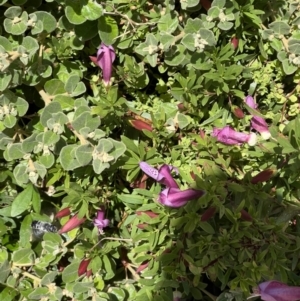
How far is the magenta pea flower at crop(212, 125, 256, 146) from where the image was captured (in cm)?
174

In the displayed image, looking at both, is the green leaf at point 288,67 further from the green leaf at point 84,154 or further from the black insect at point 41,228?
the black insect at point 41,228

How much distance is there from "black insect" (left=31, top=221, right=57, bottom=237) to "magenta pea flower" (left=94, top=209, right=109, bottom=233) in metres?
0.27

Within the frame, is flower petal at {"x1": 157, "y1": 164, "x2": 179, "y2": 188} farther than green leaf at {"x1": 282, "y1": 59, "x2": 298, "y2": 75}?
No

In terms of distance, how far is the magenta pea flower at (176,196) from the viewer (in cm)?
157

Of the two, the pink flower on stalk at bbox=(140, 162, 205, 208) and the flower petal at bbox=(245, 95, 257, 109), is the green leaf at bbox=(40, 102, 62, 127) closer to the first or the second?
the pink flower on stalk at bbox=(140, 162, 205, 208)

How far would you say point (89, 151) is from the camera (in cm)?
151

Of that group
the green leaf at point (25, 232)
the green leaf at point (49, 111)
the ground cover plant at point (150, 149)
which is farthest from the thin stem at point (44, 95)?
the green leaf at point (25, 232)

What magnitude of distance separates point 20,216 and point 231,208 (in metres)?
0.85

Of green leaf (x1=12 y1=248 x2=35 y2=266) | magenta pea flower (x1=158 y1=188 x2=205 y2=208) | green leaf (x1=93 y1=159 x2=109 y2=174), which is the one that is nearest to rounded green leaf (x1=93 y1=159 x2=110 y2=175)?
green leaf (x1=93 y1=159 x2=109 y2=174)

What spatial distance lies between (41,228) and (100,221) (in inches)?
13.0

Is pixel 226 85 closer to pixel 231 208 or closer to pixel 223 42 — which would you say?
pixel 223 42

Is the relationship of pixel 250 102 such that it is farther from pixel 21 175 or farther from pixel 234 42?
pixel 21 175

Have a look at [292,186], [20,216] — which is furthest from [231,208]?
[20,216]

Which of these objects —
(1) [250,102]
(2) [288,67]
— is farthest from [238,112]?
(2) [288,67]
